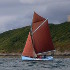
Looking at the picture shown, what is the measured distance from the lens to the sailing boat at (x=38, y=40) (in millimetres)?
110750

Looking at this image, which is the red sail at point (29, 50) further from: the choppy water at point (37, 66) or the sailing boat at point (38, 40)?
the choppy water at point (37, 66)

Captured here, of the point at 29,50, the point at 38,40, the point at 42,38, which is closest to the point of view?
the point at 42,38

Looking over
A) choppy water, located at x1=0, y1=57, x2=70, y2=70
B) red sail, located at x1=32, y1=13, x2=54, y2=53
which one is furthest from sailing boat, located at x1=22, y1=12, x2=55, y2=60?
choppy water, located at x1=0, y1=57, x2=70, y2=70

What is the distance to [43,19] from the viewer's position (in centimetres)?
11462

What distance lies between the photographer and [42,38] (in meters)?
112

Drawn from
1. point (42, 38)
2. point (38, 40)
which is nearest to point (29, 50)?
point (38, 40)

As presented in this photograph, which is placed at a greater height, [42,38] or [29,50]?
[42,38]

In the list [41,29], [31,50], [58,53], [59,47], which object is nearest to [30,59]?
[31,50]

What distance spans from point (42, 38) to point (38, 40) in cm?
163

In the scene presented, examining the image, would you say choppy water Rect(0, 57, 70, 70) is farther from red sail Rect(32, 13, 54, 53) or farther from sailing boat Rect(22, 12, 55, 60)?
sailing boat Rect(22, 12, 55, 60)

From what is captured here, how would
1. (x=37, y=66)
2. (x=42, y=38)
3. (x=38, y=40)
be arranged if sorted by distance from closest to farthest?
(x=37, y=66)
(x=42, y=38)
(x=38, y=40)

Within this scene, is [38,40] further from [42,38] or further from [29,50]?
[29,50]

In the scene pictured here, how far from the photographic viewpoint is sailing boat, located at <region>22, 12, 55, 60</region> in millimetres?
110750

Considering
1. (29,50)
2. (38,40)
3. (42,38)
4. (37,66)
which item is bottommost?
(37,66)
